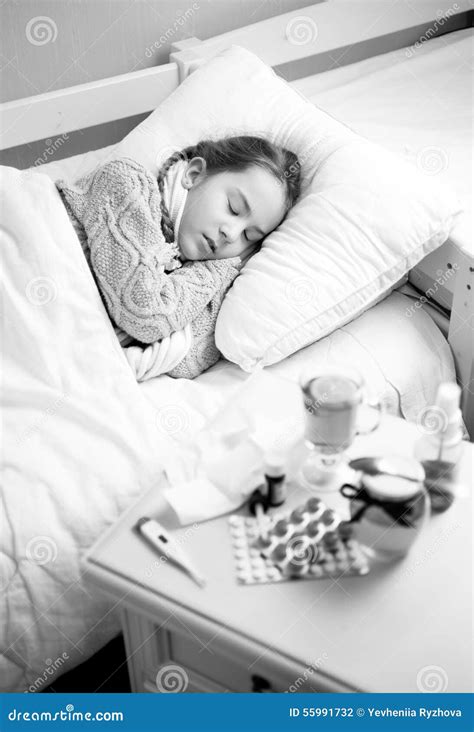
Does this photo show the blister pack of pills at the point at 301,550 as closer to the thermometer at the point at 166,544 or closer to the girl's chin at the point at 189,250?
the thermometer at the point at 166,544

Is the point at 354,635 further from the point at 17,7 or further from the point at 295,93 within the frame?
the point at 17,7

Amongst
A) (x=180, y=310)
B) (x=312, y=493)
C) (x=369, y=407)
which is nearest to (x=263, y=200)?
(x=180, y=310)

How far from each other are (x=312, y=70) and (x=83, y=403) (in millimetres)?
1249

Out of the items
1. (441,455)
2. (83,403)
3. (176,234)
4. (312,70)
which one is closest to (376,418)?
(441,455)

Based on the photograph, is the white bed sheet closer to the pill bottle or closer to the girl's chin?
the girl's chin

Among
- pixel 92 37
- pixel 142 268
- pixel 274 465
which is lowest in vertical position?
pixel 274 465

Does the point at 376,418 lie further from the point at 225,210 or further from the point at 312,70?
the point at 312,70

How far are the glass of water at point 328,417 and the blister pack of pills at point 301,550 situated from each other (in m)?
0.06

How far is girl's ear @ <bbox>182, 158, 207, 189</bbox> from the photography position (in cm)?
130

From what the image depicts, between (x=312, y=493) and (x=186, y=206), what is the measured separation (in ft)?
1.96

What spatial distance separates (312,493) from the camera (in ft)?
2.88

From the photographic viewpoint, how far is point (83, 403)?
1.05 meters

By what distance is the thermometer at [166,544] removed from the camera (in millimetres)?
795

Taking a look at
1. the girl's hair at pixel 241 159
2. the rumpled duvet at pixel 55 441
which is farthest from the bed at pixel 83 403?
the girl's hair at pixel 241 159
